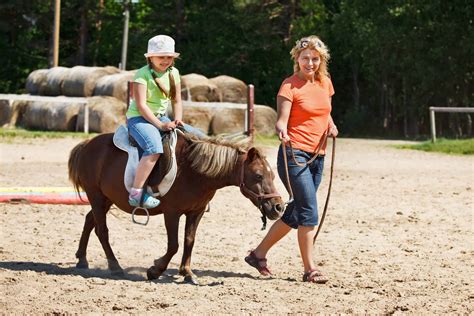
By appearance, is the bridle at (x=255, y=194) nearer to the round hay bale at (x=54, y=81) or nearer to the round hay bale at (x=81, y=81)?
the round hay bale at (x=81, y=81)

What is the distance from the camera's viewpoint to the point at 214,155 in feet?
24.4

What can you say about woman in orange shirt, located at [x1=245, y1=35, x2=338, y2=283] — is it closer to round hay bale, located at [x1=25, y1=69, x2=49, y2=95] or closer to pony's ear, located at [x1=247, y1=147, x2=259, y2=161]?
pony's ear, located at [x1=247, y1=147, x2=259, y2=161]

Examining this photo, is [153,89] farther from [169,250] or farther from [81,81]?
[81,81]

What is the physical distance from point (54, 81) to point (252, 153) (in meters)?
24.7

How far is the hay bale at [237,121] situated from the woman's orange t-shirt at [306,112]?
18.7 meters

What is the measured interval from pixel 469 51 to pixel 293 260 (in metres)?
23.8

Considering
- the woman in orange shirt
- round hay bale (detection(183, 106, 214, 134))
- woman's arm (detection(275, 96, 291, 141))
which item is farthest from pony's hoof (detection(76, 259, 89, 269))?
round hay bale (detection(183, 106, 214, 134))

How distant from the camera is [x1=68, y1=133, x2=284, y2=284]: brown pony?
7277mm

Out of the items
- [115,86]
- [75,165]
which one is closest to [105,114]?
[115,86]

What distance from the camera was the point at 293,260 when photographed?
28.6 ft

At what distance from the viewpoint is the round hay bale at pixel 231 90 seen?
29.3m

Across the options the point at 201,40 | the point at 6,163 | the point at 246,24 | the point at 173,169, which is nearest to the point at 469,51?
the point at 246,24

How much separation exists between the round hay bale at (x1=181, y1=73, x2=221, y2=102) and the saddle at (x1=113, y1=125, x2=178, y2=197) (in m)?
20.1

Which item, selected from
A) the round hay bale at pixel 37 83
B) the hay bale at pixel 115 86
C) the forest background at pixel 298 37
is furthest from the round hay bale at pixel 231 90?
the round hay bale at pixel 37 83
